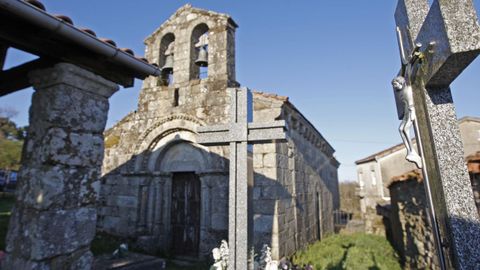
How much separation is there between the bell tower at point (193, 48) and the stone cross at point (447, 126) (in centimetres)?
460

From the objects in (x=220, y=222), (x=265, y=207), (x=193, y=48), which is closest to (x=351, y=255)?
(x=265, y=207)

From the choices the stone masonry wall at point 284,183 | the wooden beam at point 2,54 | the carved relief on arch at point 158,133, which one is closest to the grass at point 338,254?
the stone masonry wall at point 284,183

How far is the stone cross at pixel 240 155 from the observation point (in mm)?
2650

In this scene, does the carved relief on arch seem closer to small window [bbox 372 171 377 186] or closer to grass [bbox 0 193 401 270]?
grass [bbox 0 193 401 270]

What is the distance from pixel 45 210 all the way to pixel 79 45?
1.42 meters

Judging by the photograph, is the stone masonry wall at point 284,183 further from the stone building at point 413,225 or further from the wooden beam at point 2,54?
the wooden beam at point 2,54

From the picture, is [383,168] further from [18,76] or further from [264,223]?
[18,76]

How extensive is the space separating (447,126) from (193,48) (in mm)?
6157

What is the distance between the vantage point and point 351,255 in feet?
19.4

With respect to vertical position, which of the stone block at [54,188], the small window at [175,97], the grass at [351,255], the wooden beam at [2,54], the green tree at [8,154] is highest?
the green tree at [8,154]

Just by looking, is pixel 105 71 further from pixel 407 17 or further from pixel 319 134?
pixel 319 134

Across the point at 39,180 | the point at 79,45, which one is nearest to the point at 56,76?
the point at 79,45

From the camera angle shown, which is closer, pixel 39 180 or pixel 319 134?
pixel 39 180

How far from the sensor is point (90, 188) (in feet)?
7.92
